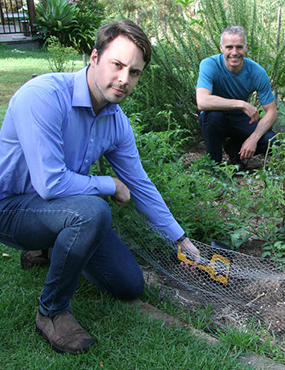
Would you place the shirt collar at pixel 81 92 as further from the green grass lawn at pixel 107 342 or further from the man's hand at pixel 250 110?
the man's hand at pixel 250 110

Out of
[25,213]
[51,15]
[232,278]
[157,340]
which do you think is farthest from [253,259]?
[51,15]

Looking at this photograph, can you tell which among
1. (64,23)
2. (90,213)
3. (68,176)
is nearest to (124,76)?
(68,176)

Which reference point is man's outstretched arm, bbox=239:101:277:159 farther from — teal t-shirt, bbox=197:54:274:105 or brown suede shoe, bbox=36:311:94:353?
brown suede shoe, bbox=36:311:94:353

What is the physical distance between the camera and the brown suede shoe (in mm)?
2131

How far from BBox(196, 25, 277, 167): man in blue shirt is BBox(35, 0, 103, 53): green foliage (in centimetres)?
808

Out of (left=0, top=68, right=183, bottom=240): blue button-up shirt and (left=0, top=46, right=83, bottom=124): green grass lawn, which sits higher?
(left=0, top=68, right=183, bottom=240): blue button-up shirt

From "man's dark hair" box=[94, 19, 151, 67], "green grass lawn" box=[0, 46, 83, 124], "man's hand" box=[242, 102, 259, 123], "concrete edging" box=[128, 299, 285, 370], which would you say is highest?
"man's dark hair" box=[94, 19, 151, 67]

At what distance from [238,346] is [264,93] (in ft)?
9.22

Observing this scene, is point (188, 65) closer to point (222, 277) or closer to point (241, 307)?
point (222, 277)

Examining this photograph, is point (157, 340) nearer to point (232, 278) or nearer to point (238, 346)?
point (238, 346)

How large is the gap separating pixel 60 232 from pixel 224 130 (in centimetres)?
270

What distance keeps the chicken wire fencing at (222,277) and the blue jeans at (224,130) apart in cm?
174

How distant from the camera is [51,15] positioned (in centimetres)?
1235

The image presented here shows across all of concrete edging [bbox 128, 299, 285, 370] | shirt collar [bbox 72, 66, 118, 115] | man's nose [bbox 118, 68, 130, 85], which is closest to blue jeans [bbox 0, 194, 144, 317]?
concrete edging [bbox 128, 299, 285, 370]
